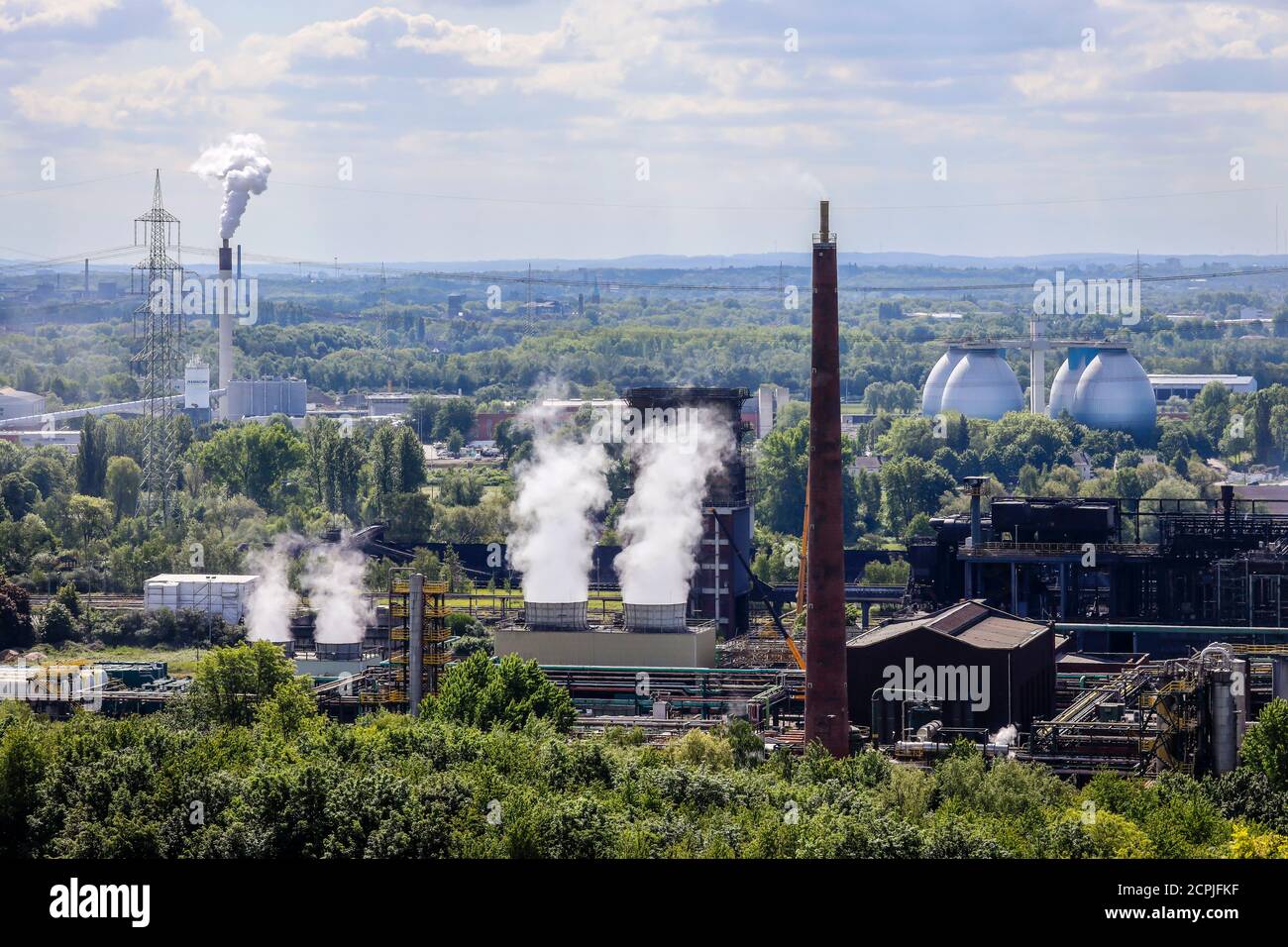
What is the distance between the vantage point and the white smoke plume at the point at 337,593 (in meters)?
66.0

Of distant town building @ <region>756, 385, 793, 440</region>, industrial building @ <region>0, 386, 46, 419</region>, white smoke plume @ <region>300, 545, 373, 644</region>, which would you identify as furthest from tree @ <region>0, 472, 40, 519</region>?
industrial building @ <region>0, 386, 46, 419</region>

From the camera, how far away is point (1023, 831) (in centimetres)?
3784

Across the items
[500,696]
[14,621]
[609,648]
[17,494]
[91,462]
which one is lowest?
[500,696]

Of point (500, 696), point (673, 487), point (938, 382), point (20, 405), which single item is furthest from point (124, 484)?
point (938, 382)

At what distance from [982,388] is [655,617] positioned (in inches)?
3855

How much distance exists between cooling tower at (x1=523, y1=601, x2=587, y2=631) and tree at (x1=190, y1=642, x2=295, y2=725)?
367 inches

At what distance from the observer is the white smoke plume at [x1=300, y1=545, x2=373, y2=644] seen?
66000mm

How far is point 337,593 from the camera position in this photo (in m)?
69.5

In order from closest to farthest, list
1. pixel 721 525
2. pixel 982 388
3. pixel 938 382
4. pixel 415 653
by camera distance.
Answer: pixel 415 653
pixel 721 525
pixel 982 388
pixel 938 382

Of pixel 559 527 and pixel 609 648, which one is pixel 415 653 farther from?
pixel 559 527

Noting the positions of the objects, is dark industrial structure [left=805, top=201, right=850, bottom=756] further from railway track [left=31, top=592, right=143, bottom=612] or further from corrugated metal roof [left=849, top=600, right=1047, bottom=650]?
railway track [left=31, top=592, right=143, bottom=612]
